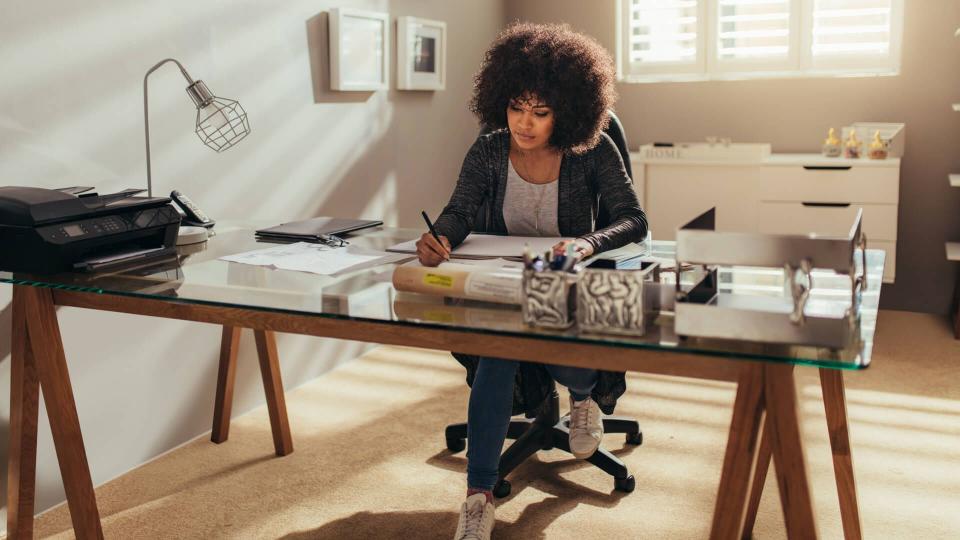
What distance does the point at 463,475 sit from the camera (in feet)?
8.56

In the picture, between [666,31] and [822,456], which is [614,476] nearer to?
[822,456]

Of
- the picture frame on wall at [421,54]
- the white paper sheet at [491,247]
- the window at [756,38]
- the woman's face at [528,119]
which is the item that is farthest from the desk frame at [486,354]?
the window at [756,38]

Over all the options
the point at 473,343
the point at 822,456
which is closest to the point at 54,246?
the point at 473,343

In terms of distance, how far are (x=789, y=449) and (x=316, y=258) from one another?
1064 millimetres

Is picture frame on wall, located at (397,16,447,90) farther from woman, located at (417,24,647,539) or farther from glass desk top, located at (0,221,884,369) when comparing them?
glass desk top, located at (0,221,884,369)

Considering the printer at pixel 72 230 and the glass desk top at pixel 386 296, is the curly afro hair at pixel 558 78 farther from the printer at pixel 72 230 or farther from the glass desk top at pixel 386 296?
the printer at pixel 72 230

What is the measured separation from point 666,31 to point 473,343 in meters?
3.63

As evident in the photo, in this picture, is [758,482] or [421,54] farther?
[421,54]

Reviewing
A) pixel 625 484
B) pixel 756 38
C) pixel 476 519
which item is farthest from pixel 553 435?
pixel 756 38

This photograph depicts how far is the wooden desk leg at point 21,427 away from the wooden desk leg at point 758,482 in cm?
157

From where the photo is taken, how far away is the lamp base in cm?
221

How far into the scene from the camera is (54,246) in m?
1.82

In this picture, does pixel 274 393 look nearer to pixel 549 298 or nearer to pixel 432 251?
pixel 432 251

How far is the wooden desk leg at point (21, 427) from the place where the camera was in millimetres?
1994
